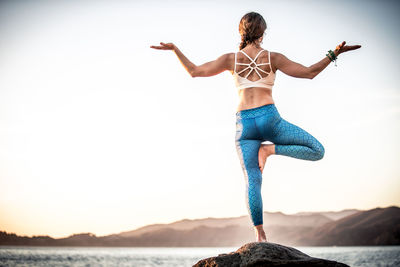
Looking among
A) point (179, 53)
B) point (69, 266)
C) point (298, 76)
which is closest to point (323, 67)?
point (298, 76)

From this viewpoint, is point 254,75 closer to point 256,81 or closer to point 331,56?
point 256,81

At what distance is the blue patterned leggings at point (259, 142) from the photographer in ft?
15.8

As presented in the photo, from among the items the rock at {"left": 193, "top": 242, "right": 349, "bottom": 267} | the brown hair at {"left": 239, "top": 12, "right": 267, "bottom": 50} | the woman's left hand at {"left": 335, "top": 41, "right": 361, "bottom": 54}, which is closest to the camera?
the rock at {"left": 193, "top": 242, "right": 349, "bottom": 267}

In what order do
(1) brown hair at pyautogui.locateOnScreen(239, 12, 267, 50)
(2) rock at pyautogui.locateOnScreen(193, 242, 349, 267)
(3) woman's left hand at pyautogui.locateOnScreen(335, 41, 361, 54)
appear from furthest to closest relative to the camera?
(1) brown hair at pyautogui.locateOnScreen(239, 12, 267, 50)
(3) woman's left hand at pyautogui.locateOnScreen(335, 41, 361, 54)
(2) rock at pyautogui.locateOnScreen(193, 242, 349, 267)

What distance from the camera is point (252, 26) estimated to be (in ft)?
16.3

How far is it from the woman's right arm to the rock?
82.2 inches

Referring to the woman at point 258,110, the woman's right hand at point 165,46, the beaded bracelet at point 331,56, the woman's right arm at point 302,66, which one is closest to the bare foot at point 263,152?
the woman at point 258,110

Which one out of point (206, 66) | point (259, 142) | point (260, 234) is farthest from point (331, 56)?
point (260, 234)

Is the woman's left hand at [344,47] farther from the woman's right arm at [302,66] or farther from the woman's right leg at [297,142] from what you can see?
the woman's right leg at [297,142]

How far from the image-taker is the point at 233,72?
5031mm

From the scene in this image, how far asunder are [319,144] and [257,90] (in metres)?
1.02

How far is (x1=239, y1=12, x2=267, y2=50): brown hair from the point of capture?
16.2 ft

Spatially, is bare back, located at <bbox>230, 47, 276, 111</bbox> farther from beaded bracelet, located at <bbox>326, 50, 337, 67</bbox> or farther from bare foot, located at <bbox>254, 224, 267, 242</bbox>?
bare foot, located at <bbox>254, 224, 267, 242</bbox>

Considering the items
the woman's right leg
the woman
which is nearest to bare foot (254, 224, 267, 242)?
the woman
